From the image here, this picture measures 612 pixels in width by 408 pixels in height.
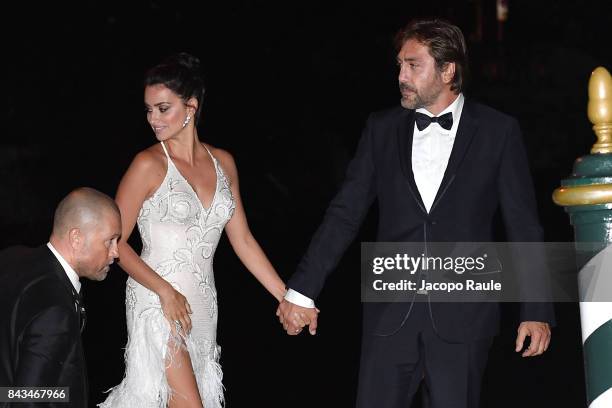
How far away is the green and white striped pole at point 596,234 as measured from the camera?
3713 millimetres

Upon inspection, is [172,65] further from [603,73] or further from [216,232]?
[603,73]

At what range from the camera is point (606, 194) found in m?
3.67

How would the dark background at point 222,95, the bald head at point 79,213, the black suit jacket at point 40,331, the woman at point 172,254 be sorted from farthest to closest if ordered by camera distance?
the dark background at point 222,95 < the woman at point 172,254 < the bald head at point 79,213 < the black suit jacket at point 40,331

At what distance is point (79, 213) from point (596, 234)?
1.80 meters

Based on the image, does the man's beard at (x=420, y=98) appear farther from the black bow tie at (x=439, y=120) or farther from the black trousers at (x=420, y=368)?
the black trousers at (x=420, y=368)

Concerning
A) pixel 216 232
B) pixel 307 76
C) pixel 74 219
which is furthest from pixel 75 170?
pixel 74 219

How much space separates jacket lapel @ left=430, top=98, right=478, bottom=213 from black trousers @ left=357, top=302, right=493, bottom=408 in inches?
20.3

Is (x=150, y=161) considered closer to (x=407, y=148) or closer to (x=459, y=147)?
(x=407, y=148)

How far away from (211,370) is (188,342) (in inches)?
8.6

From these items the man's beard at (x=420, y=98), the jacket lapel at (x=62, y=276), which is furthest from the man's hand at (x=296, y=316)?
the jacket lapel at (x=62, y=276)

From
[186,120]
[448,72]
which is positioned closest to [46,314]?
[186,120]

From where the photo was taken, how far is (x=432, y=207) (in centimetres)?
504

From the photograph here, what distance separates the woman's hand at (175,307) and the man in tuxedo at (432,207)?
59 cm

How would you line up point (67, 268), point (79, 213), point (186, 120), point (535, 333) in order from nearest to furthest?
point (67, 268) < point (79, 213) < point (535, 333) < point (186, 120)
